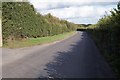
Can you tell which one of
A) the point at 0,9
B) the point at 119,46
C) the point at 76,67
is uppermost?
the point at 0,9

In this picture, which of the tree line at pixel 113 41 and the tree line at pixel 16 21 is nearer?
the tree line at pixel 113 41

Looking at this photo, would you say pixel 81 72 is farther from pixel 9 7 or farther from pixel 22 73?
pixel 9 7

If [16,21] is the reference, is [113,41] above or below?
below

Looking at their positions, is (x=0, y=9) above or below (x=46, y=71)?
above

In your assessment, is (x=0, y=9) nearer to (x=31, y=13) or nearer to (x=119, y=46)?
(x=31, y=13)

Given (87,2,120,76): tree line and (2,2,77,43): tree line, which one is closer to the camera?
(87,2,120,76): tree line

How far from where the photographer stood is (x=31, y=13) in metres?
35.0

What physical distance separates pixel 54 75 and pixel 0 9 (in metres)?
14.1

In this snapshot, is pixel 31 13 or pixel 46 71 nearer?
pixel 46 71

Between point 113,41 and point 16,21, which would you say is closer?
point 113,41

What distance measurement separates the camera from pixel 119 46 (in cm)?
1227

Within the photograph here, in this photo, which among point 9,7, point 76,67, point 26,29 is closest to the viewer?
point 76,67

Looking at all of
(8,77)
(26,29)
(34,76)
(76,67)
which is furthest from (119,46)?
(26,29)

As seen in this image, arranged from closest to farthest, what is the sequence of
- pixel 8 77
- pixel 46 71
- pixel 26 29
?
pixel 8 77, pixel 46 71, pixel 26 29
